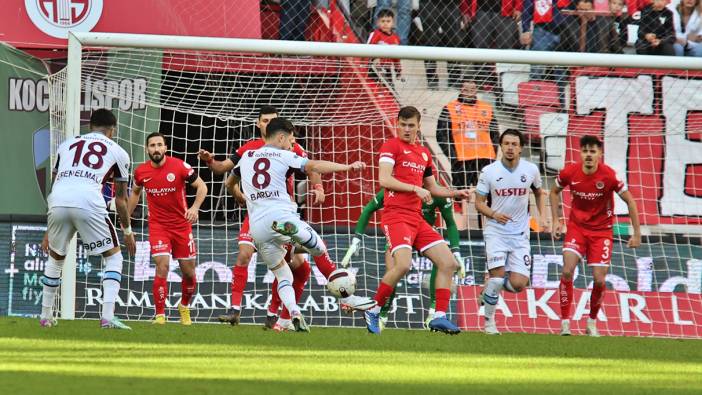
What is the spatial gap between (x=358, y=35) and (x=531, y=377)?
10.7 metres

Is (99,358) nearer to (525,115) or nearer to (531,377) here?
(531,377)

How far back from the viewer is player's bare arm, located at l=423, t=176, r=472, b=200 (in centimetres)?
1151

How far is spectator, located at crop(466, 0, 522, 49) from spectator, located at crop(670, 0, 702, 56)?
2388 mm

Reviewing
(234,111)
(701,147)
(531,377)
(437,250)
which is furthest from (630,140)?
(531,377)

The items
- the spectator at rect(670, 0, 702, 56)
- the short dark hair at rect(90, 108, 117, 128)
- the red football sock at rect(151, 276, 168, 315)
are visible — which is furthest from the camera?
the spectator at rect(670, 0, 702, 56)

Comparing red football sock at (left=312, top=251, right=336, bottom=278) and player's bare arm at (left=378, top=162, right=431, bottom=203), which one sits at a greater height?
player's bare arm at (left=378, top=162, right=431, bottom=203)

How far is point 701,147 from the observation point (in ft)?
59.3

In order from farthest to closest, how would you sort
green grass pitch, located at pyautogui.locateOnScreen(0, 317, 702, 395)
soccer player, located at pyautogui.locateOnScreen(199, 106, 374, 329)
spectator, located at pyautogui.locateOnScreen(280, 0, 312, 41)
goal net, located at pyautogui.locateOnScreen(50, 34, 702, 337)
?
spectator, located at pyautogui.locateOnScreen(280, 0, 312, 41), goal net, located at pyautogui.locateOnScreen(50, 34, 702, 337), soccer player, located at pyautogui.locateOnScreen(199, 106, 374, 329), green grass pitch, located at pyautogui.locateOnScreen(0, 317, 702, 395)

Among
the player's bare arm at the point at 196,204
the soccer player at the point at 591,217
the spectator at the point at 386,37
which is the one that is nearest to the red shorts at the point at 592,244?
the soccer player at the point at 591,217

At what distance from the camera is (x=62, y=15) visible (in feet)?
53.0

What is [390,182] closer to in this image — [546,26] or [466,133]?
[466,133]

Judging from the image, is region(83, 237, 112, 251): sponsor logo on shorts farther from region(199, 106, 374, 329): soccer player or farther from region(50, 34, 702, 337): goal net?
region(50, 34, 702, 337): goal net

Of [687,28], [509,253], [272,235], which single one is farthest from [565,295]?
[687,28]

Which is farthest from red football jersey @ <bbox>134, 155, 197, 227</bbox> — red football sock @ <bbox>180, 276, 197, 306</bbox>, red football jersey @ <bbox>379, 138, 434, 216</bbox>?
red football jersey @ <bbox>379, 138, 434, 216</bbox>
